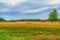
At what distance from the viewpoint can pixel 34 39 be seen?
27.0 meters

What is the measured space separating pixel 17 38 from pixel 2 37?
7.56ft

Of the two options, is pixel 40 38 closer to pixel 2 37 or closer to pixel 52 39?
pixel 52 39

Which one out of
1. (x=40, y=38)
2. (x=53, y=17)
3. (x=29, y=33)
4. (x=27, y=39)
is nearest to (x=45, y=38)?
(x=40, y=38)

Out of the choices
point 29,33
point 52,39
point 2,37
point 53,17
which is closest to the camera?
point 52,39

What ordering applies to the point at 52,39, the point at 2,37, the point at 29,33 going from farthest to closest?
A: 1. the point at 29,33
2. the point at 2,37
3. the point at 52,39

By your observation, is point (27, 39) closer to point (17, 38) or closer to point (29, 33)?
point (17, 38)

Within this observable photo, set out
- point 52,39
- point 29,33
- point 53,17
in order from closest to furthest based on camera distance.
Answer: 1. point 52,39
2. point 29,33
3. point 53,17

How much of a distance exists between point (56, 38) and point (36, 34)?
4.28m

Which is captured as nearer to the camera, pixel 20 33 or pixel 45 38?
pixel 45 38

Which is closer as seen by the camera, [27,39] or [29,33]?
[27,39]

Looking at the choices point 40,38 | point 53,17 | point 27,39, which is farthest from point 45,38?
point 53,17

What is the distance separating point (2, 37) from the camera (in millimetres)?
28969

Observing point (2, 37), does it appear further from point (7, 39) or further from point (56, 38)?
point (56, 38)

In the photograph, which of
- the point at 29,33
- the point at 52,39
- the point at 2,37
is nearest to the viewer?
the point at 52,39
